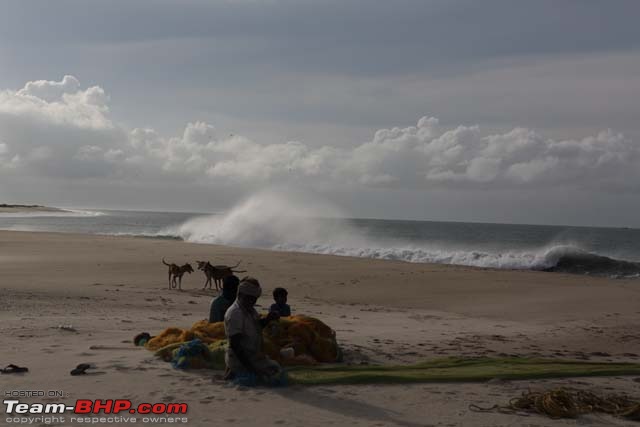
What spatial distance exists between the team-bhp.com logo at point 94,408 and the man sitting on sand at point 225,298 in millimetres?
2591

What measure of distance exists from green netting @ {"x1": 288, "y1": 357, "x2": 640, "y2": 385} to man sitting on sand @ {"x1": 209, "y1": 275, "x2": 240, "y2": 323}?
1653 millimetres

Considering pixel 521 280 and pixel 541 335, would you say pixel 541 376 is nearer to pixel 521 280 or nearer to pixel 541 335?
pixel 541 335

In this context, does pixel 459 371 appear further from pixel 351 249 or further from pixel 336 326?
pixel 351 249

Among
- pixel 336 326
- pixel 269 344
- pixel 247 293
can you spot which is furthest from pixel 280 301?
pixel 336 326

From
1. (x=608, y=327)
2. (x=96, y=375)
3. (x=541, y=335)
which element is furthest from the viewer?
(x=608, y=327)

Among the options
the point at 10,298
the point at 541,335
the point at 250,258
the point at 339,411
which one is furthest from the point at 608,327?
the point at 250,258

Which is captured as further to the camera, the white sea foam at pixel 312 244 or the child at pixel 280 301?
the white sea foam at pixel 312 244

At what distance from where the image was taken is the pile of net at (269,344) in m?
7.52

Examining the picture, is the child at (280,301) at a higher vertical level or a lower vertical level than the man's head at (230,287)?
lower

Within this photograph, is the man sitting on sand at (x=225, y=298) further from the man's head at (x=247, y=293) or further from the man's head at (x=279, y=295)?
the man's head at (x=247, y=293)

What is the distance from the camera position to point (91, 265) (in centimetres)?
2234

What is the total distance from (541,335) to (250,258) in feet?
56.1

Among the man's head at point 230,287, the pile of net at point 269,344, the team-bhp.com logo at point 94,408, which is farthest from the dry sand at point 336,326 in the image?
the man's head at point 230,287

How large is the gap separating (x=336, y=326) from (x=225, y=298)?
371 centimetres
